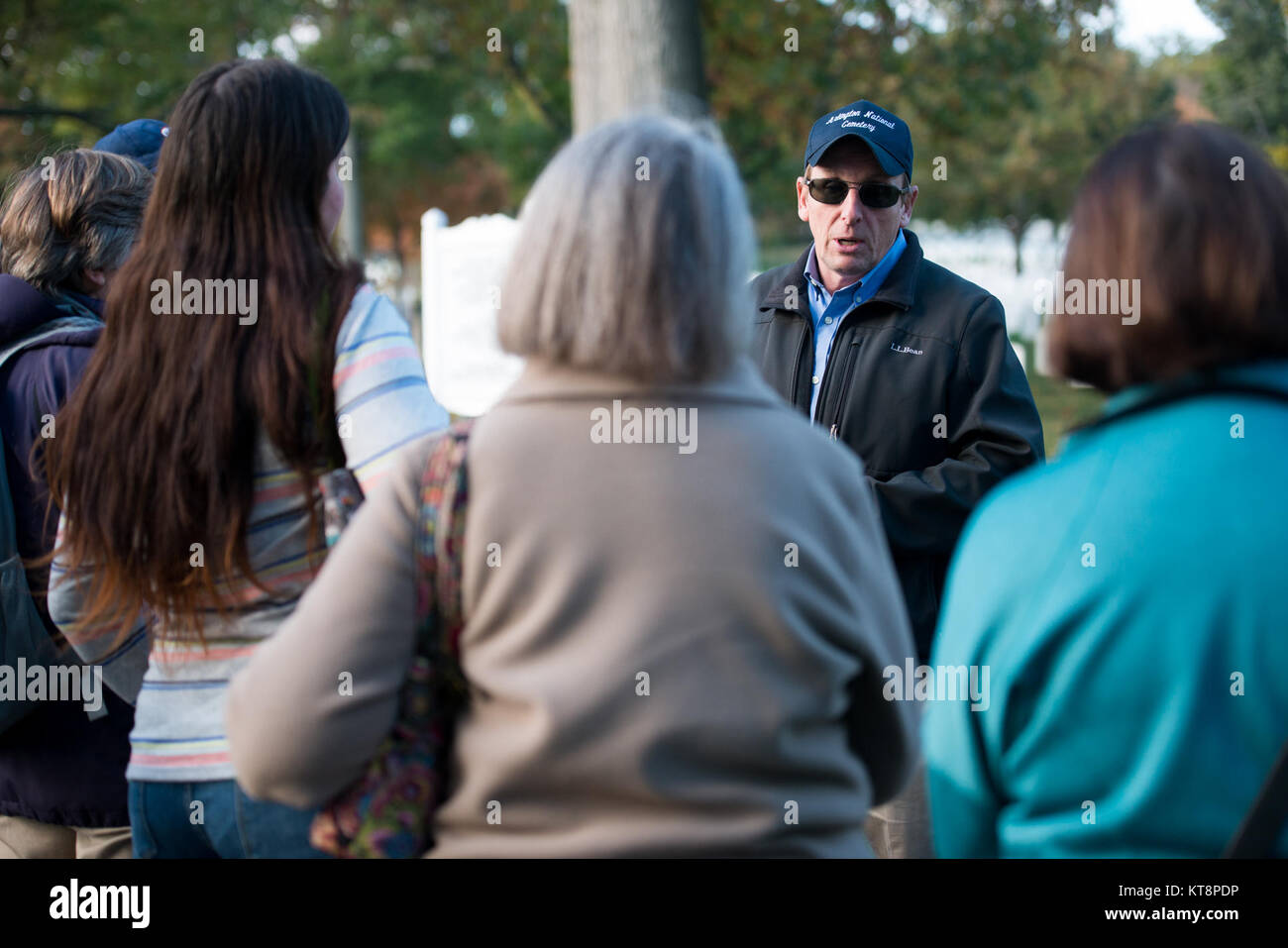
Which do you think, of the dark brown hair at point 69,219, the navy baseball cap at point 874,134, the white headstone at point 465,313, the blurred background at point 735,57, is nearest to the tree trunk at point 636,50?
the blurred background at point 735,57

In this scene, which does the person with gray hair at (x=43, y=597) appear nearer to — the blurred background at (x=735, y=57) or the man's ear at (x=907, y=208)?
the man's ear at (x=907, y=208)

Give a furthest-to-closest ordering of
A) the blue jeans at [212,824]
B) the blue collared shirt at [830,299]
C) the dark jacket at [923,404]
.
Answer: the blue collared shirt at [830,299]
the dark jacket at [923,404]
the blue jeans at [212,824]

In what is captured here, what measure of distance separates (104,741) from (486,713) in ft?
4.05

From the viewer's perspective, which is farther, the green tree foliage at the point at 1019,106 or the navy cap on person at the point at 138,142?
the green tree foliage at the point at 1019,106

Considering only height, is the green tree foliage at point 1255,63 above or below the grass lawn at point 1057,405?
above

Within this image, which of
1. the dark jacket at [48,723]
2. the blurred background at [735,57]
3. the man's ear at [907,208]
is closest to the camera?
the dark jacket at [48,723]

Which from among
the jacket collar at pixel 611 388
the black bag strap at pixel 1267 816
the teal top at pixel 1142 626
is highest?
the jacket collar at pixel 611 388

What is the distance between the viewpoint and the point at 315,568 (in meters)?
2.08

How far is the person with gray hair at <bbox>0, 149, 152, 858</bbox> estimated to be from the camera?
8.04ft

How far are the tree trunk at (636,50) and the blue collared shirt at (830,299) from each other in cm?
576

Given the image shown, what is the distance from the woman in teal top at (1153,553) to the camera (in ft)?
5.10

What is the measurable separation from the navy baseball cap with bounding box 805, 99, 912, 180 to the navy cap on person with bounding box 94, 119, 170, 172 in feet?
5.91

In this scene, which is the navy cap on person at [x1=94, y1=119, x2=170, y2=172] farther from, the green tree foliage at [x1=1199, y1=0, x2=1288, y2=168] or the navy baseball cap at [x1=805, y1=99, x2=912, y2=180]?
the green tree foliage at [x1=1199, y1=0, x2=1288, y2=168]

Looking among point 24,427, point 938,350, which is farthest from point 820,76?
point 24,427
